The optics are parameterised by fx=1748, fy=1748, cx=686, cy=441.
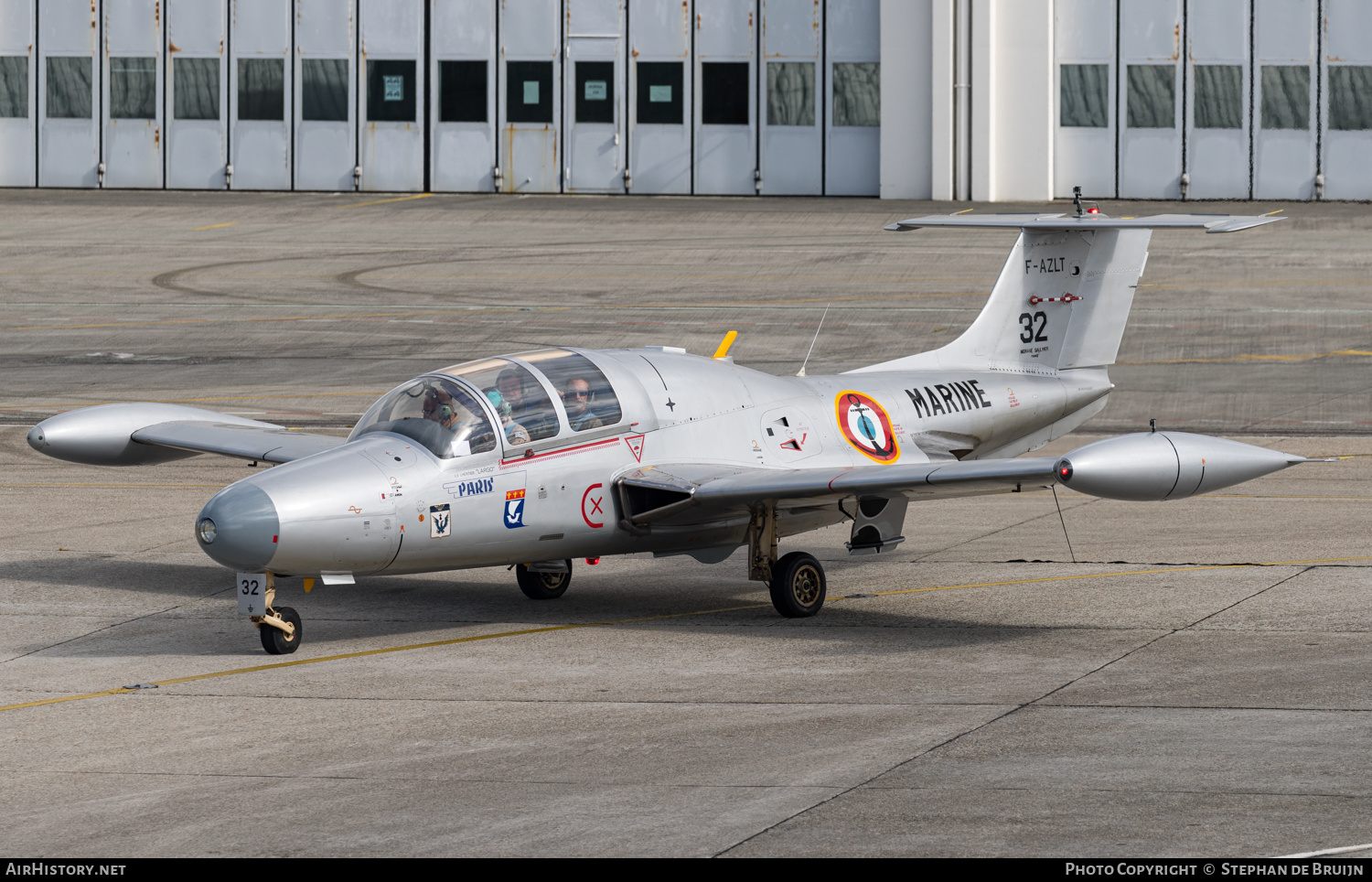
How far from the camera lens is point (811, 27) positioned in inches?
2080

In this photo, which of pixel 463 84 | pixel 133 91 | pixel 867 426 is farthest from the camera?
pixel 133 91

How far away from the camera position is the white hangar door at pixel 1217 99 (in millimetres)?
50281

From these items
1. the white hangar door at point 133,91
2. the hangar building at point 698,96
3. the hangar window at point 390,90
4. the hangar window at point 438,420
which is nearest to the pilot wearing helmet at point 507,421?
the hangar window at point 438,420

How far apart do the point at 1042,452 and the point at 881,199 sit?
28811 mm

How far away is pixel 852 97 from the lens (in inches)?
2098

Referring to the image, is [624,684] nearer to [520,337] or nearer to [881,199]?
[520,337]

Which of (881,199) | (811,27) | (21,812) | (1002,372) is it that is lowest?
(21,812)

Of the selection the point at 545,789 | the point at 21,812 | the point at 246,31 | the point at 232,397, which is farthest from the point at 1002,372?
the point at 246,31

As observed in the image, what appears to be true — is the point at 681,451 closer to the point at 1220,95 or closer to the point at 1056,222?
the point at 1056,222

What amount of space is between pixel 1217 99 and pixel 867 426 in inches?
1469

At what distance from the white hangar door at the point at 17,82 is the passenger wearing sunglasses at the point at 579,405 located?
45.5 meters

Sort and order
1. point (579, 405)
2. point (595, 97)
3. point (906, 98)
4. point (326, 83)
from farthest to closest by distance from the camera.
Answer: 1. point (326, 83)
2. point (595, 97)
3. point (906, 98)
4. point (579, 405)

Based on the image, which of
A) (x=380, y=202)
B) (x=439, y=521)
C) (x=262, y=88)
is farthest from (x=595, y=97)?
(x=439, y=521)

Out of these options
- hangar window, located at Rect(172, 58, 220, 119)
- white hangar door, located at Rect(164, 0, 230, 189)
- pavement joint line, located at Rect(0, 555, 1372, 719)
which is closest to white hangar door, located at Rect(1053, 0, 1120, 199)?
white hangar door, located at Rect(164, 0, 230, 189)
